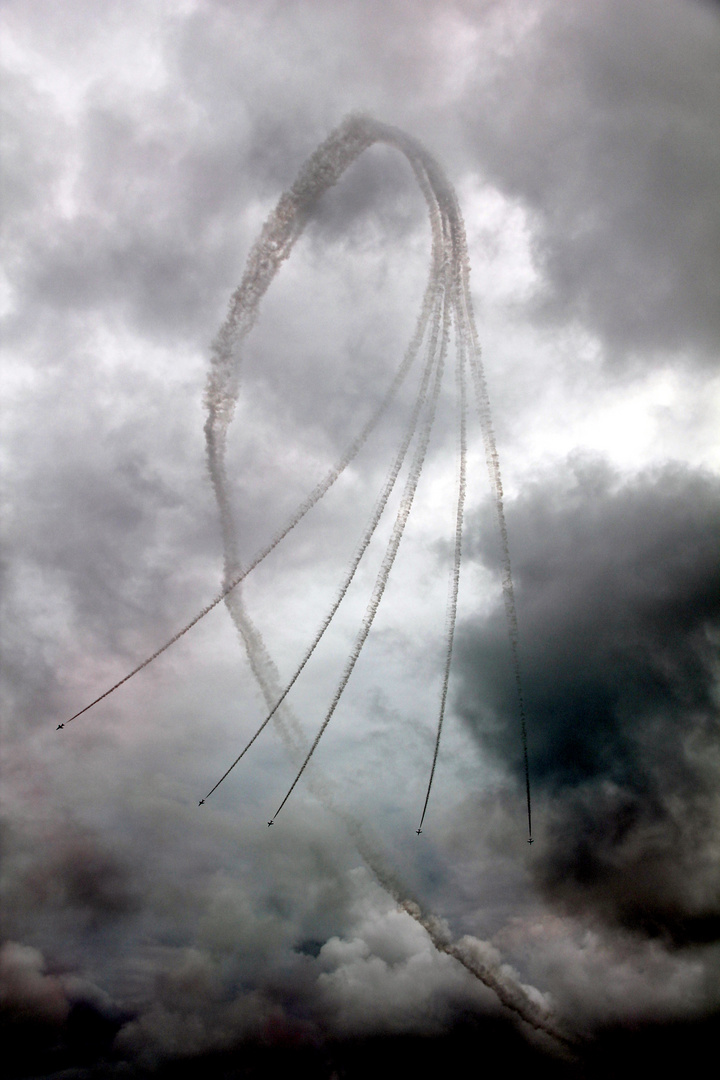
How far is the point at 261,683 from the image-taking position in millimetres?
91125

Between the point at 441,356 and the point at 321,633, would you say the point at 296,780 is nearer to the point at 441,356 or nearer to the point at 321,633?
the point at 321,633

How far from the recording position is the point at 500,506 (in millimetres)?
77812

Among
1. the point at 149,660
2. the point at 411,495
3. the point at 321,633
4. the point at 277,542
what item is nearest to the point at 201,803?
the point at 149,660

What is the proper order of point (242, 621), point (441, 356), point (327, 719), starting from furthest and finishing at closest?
point (242, 621) → point (327, 719) → point (441, 356)

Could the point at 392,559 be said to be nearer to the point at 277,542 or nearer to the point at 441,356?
the point at 277,542

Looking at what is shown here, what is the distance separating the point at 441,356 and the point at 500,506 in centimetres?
1490

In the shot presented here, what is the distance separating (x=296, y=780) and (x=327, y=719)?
9.85 metres

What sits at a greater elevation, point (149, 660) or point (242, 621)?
point (242, 621)

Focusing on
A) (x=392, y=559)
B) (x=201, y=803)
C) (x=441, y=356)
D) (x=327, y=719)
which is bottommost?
(x=201, y=803)

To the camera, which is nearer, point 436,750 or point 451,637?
point 451,637

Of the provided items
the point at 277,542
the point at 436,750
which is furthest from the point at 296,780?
the point at 277,542

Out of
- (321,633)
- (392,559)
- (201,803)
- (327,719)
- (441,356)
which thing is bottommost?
(201,803)

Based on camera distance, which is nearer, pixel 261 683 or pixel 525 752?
pixel 525 752

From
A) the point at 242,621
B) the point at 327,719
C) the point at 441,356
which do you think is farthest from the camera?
the point at 242,621
